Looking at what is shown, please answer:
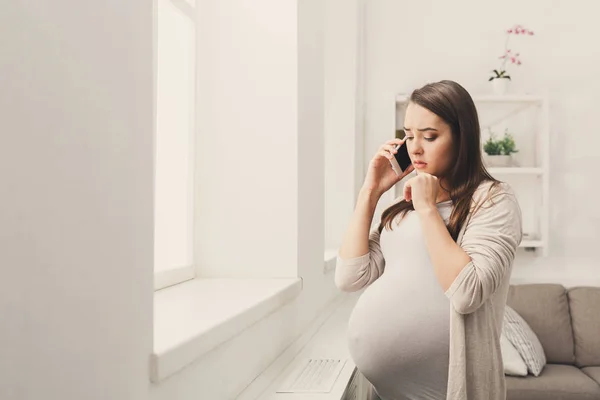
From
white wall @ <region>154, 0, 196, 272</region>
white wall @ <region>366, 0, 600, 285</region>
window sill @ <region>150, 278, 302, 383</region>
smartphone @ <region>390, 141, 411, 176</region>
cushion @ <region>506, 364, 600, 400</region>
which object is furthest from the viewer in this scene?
white wall @ <region>366, 0, 600, 285</region>

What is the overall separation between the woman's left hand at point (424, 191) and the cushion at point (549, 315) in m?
2.27

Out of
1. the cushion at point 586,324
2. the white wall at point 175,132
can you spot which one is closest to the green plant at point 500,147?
the cushion at point 586,324

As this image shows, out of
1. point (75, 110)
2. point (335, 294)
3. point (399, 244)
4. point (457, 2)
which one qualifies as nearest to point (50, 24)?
point (75, 110)

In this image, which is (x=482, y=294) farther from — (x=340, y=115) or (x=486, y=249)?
(x=340, y=115)

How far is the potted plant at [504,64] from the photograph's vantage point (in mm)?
3961

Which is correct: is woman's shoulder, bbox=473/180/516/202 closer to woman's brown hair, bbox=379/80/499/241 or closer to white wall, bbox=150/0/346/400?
woman's brown hair, bbox=379/80/499/241

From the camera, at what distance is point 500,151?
3.95 m

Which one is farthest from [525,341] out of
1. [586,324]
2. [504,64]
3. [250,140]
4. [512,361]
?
[250,140]

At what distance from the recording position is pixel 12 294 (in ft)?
2.35

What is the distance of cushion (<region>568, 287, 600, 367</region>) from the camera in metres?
3.62

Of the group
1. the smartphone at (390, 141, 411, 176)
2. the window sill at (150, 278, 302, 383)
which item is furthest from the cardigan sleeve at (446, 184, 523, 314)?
the window sill at (150, 278, 302, 383)

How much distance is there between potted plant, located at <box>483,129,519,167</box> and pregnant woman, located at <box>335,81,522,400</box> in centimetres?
226

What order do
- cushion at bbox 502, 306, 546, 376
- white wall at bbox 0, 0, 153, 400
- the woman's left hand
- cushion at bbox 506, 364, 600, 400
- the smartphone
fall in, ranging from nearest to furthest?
white wall at bbox 0, 0, 153, 400
the woman's left hand
the smartphone
cushion at bbox 506, 364, 600, 400
cushion at bbox 502, 306, 546, 376

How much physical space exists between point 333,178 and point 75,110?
3.13 m
